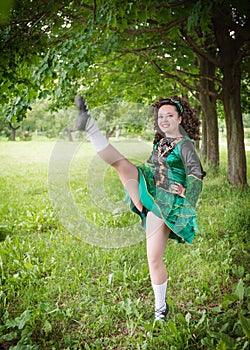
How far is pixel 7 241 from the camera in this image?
4.73 meters

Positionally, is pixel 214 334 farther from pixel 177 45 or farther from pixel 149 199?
pixel 177 45

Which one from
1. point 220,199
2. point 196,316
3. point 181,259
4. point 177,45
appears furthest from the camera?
point 177,45

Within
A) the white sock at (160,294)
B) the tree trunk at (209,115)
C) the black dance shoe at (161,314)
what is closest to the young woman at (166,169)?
the white sock at (160,294)

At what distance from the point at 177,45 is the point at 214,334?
227 inches

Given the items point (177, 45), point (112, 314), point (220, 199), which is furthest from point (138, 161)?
point (177, 45)

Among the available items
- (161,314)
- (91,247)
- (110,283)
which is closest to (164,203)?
(161,314)

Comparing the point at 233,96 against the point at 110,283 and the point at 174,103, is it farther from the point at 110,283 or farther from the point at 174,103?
the point at 174,103

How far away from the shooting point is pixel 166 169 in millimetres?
2227

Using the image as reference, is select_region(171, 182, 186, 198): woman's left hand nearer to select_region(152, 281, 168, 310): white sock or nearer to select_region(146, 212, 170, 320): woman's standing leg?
select_region(146, 212, 170, 320): woman's standing leg

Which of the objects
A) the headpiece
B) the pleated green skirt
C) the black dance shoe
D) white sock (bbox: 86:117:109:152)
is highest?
the headpiece

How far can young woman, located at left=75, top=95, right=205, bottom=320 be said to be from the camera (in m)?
2.04

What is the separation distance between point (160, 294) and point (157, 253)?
0.46m

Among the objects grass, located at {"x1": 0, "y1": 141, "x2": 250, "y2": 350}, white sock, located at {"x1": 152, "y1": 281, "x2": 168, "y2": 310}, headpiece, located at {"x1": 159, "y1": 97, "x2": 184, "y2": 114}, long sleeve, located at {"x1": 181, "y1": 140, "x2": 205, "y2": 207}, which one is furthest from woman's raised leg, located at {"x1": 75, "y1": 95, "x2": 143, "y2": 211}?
white sock, located at {"x1": 152, "y1": 281, "x2": 168, "y2": 310}

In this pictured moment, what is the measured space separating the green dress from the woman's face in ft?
0.19
